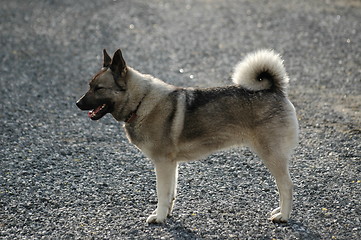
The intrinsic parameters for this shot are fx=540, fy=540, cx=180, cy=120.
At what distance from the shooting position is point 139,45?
39.9 feet

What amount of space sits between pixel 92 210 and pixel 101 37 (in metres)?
8.13

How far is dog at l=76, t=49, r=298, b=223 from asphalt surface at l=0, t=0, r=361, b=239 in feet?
1.46

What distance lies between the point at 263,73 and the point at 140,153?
2.27 m

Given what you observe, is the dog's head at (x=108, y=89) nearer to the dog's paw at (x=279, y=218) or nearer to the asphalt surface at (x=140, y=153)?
the asphalt surface at (x=140, y=153)

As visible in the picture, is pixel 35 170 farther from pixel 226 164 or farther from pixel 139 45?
pixel 139 45

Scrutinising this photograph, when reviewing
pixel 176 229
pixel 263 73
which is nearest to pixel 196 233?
pixel 176 229

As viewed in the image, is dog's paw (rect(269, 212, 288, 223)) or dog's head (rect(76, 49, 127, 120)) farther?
dog's head (rect(76, 49, 127, 120))

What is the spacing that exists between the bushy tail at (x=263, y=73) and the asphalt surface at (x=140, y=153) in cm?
117

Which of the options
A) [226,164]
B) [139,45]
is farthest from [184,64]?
[226,164]

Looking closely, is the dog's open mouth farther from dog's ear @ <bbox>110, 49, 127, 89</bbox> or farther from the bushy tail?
the bushy tail

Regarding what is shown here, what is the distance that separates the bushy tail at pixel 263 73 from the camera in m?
5.03

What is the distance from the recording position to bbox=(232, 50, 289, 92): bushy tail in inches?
198

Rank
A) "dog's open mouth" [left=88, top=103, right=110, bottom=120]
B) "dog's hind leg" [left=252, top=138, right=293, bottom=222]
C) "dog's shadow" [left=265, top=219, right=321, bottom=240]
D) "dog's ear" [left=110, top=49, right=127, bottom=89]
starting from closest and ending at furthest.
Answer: "dog's shadow" [left=265, top=219, right=321, bottom=240] → "dog's hind leg" [left=252, top=138, right=293, bottom=222] → "dog's ear" [left=110, top=49, right=127, bottom=89] → "dog's open mouth" [left=88, top=103, right=110, bottom=120]

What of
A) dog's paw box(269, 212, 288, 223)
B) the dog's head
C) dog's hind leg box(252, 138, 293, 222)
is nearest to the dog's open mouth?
the dog's head
